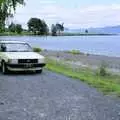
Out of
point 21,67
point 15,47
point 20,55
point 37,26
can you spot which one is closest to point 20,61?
point 21,67

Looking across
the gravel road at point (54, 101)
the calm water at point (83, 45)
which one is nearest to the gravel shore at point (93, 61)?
the calm water at point (83, 45)

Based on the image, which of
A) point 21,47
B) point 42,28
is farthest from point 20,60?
point 42,28

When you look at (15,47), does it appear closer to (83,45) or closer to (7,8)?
(7,8)

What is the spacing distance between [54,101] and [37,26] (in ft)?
376

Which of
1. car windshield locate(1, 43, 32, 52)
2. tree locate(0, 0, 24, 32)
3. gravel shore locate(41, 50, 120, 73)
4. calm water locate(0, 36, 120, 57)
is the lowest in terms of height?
calm water locate(0, 36, 120, 57)

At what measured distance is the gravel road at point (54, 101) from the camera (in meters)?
9.81

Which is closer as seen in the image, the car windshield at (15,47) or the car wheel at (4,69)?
the car wheel at (4,69)

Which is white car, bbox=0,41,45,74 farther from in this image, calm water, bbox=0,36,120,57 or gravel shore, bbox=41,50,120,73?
calm water, bbox=0,36,120,57

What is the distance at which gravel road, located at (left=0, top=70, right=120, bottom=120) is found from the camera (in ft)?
32.2

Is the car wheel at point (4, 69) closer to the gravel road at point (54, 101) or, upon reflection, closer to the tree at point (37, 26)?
the gravel road at point (54, 101)

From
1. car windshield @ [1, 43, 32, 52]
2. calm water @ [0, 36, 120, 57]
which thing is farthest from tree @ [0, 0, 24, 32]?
calm water @ [0, 36, 120, 57]

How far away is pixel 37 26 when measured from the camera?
125625 mm

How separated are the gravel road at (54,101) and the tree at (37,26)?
4238 inches

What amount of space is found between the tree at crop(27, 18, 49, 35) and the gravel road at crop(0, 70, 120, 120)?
108 meters
